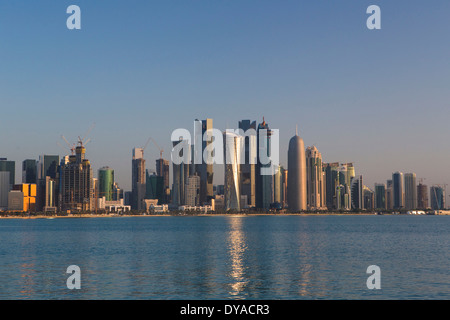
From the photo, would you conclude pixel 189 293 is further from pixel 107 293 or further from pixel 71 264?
pixel 71 264

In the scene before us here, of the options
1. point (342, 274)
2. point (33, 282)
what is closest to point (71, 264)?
point (33, 282)

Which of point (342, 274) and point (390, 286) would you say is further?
point (342, 274)

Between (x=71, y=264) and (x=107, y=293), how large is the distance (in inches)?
1350
